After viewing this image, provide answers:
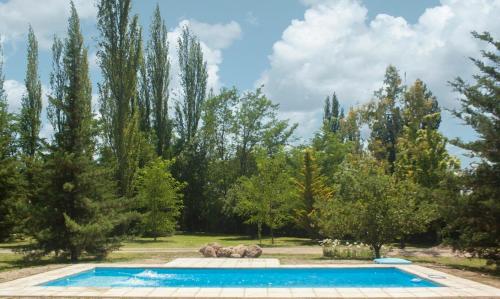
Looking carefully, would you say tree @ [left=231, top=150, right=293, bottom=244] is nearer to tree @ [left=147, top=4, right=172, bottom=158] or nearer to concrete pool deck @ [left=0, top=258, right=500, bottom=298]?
tree @ [left=147, top=4, right=172, bottom=158]

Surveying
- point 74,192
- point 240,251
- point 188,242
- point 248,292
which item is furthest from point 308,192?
point 248,292

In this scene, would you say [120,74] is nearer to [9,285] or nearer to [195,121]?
[195,121]

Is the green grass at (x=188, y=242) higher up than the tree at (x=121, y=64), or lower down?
lower down

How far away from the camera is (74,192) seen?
624 inches

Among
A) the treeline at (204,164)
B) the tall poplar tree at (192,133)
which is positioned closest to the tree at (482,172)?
the treeline at (204,164)

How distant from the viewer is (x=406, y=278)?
40.7ft

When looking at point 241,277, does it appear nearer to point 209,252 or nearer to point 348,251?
point 209,252

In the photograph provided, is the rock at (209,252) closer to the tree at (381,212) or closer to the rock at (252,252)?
the rock at (252,252)

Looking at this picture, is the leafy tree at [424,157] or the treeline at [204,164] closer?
the treeline at [204,164]

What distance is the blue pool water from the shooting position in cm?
1167

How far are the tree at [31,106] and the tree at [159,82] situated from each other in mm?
8666

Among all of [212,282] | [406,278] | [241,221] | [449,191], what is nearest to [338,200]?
[449,191]

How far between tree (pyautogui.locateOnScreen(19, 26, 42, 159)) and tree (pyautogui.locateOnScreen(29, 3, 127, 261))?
1971cm

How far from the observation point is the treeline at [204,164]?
15.4 meters
